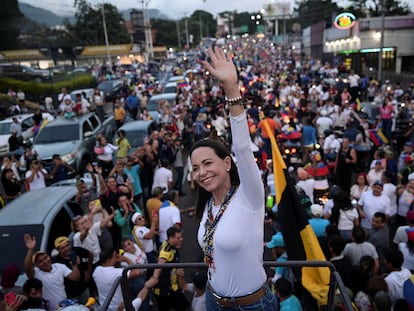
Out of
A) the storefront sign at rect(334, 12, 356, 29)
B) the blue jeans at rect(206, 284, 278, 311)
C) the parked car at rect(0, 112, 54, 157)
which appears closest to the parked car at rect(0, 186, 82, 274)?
the blue jeans at rect(206, 284, 278, 311)

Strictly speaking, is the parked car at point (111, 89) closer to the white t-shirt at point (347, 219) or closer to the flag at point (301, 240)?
the white t-shirt at point (347, 219)

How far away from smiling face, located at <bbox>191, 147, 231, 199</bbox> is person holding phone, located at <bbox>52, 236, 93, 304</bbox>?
312 cm

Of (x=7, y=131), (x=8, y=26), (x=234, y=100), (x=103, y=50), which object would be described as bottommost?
(x=7, y=131)

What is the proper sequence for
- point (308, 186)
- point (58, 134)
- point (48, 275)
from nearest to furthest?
1. point (48, 275)
2. point (308, 186)
3. point (58, 134)

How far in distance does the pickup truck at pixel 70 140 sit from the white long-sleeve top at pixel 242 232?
9353 millimetres

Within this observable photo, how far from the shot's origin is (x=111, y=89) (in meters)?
28.6

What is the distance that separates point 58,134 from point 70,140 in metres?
0.54

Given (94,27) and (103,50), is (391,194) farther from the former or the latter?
(94,27)

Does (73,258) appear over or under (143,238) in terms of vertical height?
over

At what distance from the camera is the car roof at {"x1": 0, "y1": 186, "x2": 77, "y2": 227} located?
5.17 meters

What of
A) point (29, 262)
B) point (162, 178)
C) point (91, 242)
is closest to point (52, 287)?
point (29, 262)

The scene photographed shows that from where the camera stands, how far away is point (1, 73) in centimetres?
3125

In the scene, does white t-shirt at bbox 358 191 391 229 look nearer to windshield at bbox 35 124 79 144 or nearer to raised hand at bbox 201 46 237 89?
raised hand at bbox 201 46 237 89

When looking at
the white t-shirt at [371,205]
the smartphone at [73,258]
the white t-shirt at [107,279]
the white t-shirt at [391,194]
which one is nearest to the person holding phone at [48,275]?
the smartphone at [73,258]
